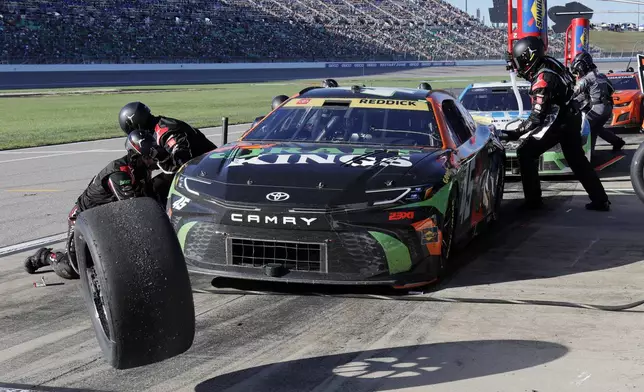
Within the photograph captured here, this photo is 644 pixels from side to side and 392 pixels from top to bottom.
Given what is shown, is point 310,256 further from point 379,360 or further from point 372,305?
point 379,360

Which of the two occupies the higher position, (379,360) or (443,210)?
(443,210)

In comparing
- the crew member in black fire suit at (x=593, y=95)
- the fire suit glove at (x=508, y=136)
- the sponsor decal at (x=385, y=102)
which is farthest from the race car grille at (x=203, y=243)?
the crew member in black fire suit at (x=593, y=95)

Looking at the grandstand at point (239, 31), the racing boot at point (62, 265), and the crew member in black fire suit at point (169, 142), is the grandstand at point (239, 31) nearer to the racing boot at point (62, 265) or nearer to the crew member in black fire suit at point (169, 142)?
the crew member in black fire suit at point (169, 142)

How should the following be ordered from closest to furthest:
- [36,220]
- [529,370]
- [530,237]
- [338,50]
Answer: [529,370], [530,237], [36,220], [338,50]

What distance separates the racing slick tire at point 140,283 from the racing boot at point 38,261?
2.80 meters

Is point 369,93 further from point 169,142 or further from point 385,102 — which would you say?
point 169,142

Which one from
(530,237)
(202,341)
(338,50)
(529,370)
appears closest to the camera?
(529,370)

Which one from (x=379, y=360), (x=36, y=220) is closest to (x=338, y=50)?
(x=36, y=220)

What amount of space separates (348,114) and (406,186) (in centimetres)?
161

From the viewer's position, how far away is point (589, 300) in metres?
5.79

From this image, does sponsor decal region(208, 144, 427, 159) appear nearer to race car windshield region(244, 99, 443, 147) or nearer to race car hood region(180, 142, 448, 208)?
race car hood region(180, 142, 448, 208)

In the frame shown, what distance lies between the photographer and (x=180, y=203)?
20.1ft

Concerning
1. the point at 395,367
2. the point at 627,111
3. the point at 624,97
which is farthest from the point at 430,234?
the point at 624,97

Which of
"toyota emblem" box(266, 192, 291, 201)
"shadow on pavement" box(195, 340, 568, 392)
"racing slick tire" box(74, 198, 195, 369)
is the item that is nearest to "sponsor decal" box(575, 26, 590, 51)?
"toyota emblem" box(266, 192, 291, 201)
